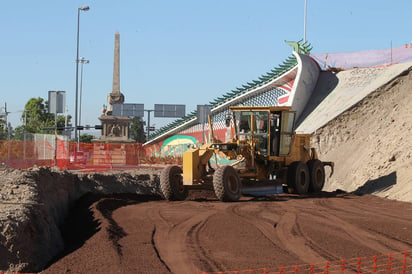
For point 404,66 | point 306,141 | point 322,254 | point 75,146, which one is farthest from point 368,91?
point 322,254

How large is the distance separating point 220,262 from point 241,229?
281 centimetres

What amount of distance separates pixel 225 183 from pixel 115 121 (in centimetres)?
4483

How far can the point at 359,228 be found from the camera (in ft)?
A: 39.8

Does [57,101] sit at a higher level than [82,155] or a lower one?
higher

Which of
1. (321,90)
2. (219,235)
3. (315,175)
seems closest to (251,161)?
(315,175)

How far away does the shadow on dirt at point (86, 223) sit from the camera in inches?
406

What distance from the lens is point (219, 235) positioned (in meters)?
10.7

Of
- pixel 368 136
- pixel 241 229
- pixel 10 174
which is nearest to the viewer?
pixel 241 229

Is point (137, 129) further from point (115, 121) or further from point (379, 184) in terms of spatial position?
point (379, 184)

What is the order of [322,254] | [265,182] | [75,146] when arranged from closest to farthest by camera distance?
[322,254], [265,182], [75,146]

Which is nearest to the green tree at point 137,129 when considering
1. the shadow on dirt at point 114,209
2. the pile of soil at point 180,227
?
the pile of soil at point 180,227

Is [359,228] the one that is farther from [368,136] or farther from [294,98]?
[294,98]

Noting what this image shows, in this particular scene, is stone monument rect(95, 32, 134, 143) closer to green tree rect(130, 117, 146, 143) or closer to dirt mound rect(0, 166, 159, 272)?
green tree rect(130, 117, 146, 143)

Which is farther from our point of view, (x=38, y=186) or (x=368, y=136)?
(x=368, y=136)
